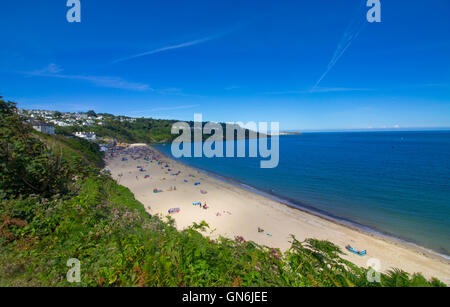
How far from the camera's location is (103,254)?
4.51 metres

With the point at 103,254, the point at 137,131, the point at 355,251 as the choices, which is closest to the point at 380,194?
the point at 355,251

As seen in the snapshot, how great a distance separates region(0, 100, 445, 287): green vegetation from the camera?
3834 millimetres

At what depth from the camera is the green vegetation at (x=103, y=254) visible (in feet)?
12.6

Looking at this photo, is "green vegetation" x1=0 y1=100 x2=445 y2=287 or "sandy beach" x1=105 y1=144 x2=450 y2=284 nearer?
"green vegetation" x1=0 y1=100 x2=445 y2=287

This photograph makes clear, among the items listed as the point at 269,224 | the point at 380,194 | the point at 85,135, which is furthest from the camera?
the point at 85,135

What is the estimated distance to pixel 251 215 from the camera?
21.1 metres

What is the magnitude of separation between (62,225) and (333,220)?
24.3 metres

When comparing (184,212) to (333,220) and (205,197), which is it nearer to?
(205,197)

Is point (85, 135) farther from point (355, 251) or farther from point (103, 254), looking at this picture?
point (355, 251)

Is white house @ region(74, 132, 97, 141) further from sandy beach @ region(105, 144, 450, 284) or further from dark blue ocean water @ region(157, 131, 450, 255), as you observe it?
dark blue ocean water @ region(157, 131, 450, 255)

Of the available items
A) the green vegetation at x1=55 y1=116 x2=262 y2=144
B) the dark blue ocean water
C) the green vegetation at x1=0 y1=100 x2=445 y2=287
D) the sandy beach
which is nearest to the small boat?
the sandy beach

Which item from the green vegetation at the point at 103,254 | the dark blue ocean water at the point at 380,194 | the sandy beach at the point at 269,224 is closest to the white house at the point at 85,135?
the sandy beach at the point at 269,224

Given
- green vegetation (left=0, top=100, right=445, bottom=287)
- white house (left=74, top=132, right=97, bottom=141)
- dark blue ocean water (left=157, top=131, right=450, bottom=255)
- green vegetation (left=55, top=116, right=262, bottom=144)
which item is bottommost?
dark blue ocean water (left=157, top=131, right=450, bottom=255)
